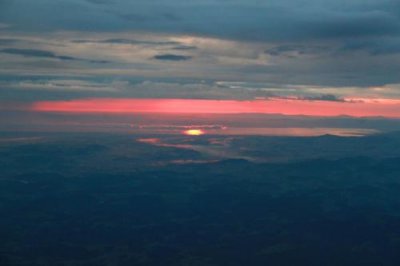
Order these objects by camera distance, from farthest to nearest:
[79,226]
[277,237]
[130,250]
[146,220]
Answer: [146,220] < [79,226] < [277,237] < [130,250]

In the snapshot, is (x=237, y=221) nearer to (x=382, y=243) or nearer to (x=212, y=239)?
(x=212, y=239)

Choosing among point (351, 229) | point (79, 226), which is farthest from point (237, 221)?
point (79, 226)

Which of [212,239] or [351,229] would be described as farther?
[351,229]

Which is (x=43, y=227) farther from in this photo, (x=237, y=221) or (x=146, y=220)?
(x=237, y=221)

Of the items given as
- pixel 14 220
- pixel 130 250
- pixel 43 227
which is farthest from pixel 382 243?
pixel 14 220

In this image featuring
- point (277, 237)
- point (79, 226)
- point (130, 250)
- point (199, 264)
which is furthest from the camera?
point (79, 226)

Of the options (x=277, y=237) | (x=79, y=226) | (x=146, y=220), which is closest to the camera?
(x=277, y=237)

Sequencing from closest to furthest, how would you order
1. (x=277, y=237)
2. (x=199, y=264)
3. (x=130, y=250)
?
(x=199, y=264) → (x=130, y=250) → (x=277, y=237)

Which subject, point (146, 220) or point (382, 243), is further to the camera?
point (146, 220)
